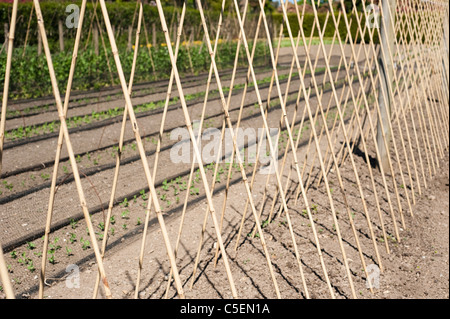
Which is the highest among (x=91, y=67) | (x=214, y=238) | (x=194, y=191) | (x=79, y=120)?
(x=91, y=67)

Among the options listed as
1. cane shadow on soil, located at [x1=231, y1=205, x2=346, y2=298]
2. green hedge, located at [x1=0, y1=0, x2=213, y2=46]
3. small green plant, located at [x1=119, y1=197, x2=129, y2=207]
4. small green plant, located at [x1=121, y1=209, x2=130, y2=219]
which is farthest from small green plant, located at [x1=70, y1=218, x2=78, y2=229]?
green hedge, located at [x1=0, y1=0, x2=213, y2=46]

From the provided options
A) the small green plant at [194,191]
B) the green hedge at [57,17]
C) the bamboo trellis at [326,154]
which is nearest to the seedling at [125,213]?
the bamboo trellis at [326,154]

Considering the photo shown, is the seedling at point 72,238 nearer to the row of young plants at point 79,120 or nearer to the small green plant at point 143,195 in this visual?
the small green plant at point 143,195

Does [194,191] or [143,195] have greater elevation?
[143,195]

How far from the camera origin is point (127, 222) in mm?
3301

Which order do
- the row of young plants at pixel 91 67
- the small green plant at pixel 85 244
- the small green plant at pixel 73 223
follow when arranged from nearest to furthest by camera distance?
the small green plant at pixel 85 244, the small green plant at pixel 73 223, the row of young plants at pixel 91 67

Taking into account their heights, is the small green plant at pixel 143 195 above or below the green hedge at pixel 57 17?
below

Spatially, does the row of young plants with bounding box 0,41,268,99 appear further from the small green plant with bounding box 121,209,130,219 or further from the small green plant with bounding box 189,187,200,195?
the small green plant with bounding box 189,187,200,195

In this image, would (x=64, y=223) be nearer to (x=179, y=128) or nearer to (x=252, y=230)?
(x=252, y=230)

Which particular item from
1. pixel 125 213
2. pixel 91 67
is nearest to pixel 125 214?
pixel 125 213

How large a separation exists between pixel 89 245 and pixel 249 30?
11.5 meters

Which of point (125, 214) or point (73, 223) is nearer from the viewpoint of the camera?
point (73, 223)

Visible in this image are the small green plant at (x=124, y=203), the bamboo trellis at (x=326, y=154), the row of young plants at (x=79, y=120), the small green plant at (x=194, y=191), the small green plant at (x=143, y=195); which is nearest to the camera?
the bamboo trellis at (x=326, y=154)

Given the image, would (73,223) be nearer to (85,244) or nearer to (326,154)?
Result: (85,244)
